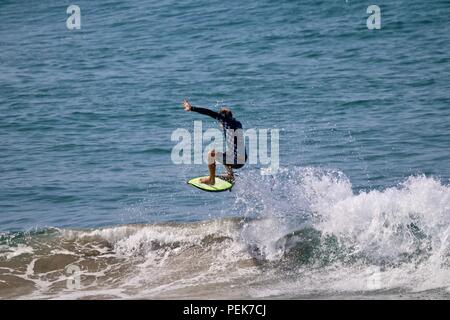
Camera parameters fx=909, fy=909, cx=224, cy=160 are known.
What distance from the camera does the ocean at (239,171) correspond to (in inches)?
703

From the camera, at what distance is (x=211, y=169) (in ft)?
58.4

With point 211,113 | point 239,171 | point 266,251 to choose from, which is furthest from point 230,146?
point 239,171

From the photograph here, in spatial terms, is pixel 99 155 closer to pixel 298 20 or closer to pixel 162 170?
pixel 162 170

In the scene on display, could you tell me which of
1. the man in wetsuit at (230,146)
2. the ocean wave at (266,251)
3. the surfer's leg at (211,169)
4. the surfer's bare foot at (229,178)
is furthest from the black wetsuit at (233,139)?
the ocean wave at (266,251)

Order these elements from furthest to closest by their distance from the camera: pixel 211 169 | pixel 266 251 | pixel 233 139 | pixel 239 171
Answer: pixel 239 171
pixel 266 251
pixel 211 169
pixel 233 139

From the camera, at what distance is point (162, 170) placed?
25.5m

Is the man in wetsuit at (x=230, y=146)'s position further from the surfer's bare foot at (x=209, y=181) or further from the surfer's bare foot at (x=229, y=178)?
the surfer's bare foot at (x=229, y=178)

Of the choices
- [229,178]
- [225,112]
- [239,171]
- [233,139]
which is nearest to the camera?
[225,112]

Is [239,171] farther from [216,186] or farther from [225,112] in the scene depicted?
[225,112]

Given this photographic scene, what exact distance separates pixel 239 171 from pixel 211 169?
574 cm

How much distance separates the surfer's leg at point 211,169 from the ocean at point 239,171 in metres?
1.68

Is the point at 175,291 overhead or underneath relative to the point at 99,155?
underneath

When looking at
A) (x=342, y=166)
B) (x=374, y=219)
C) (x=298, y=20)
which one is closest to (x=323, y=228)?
(x=374, y=219)

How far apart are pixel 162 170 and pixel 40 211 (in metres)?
4.06
